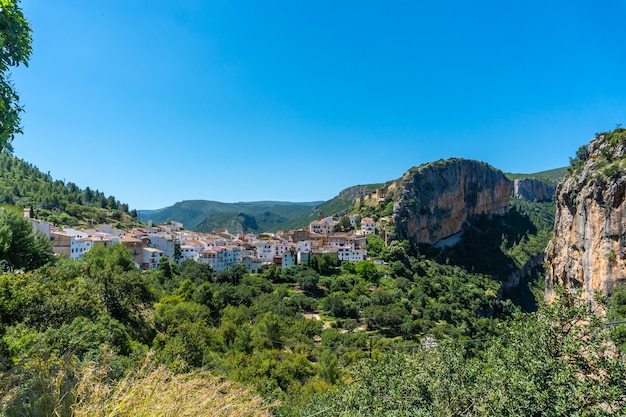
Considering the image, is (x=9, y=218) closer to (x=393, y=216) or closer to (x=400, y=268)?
(x=400, y=268)

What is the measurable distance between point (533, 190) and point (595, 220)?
12327 cm

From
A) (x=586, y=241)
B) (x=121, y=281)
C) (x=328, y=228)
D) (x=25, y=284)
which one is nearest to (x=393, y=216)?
(x=328, y=228)

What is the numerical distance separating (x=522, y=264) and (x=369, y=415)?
83886 millimetres

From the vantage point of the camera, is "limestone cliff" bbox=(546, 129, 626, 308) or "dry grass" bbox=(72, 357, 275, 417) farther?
"limestone cliff" bbox=(546, 129, 626, 308)

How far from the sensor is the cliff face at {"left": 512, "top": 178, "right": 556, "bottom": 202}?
12644cm

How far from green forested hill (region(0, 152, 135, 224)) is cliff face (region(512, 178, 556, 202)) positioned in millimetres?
131921

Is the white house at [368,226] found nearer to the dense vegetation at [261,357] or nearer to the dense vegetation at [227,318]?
the dense vegetation at [227,318]

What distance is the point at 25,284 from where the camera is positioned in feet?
32.3

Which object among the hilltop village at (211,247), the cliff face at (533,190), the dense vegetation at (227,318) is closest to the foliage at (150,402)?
the dense vegetation at (227,318)

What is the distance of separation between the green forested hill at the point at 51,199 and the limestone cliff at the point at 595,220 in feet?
226

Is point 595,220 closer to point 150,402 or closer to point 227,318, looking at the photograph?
point 227,318

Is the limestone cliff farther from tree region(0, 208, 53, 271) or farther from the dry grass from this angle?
tree region(0, 208, 53, 271)

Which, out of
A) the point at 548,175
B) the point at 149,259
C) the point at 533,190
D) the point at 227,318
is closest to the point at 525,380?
the point at 227,318

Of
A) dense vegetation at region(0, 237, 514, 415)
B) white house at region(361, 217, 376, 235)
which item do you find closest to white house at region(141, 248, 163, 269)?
dense vegetation at region(0, 237, 514, 415)
